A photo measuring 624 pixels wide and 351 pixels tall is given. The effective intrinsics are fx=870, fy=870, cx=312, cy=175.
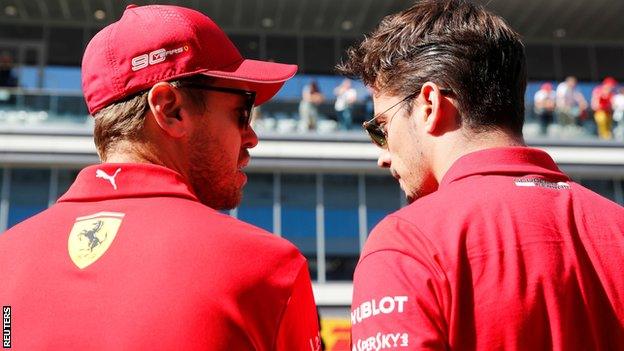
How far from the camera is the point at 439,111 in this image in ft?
7.23

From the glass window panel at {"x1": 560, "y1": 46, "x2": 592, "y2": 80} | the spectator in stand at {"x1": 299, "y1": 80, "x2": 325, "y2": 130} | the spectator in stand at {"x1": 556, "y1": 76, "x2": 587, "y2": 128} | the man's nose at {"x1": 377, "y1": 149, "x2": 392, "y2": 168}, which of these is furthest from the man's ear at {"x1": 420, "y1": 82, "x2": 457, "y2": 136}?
the glass window panel at {"x1": 560, "y1": 46, "x2": 592, "y2": 80}

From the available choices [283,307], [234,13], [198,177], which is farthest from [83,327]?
[234,13]

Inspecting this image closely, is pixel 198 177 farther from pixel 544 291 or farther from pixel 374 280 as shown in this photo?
pixel 544 291

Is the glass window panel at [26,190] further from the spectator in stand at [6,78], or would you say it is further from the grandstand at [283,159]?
the spectator in stand at [6,78]

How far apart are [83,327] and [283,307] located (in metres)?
0.42

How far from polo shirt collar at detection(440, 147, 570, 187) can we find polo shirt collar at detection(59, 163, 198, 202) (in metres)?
0.64

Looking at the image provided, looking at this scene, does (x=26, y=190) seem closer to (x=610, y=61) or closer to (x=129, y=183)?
(x=610, y=61)

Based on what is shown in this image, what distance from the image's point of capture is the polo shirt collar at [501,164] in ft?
6.81

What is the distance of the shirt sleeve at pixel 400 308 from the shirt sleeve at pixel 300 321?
103 millimetres

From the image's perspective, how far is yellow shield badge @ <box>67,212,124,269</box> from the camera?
194 cm

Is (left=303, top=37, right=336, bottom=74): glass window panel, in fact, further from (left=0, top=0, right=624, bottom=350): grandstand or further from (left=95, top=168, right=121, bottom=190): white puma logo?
Result: (left=95, top=168, right=121, bottom=190): white puma logo

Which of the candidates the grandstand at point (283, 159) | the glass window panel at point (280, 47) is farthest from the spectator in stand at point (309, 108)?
the glass window panel at point (280, 47)

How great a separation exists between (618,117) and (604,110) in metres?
0.39

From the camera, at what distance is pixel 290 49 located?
83.9 ft
